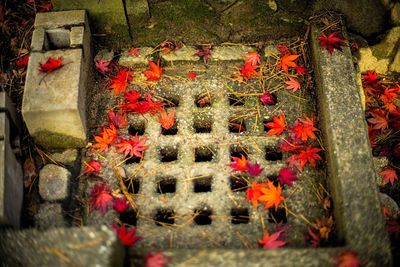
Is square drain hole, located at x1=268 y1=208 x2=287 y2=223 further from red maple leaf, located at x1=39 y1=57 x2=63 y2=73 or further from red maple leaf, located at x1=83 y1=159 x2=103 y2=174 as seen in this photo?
red maple leaf, located at x1=39 y1=57 x2=63 y2=73

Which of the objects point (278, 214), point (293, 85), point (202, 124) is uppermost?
point (293, 85)

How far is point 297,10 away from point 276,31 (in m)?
0.23

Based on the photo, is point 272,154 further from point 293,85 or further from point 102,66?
point 102,66

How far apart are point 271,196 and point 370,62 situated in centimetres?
154

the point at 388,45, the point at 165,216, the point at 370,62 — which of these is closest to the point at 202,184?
the point at 165,216

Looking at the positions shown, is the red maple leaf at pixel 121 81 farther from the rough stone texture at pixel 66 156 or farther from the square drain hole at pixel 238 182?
the square drain hole at pixel 238 182

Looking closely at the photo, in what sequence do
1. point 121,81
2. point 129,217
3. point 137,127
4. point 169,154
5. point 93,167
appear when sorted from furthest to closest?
point 121,81, point 137,127, point 169,154, point 93,167, point 129,217

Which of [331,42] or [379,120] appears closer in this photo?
[331,42]

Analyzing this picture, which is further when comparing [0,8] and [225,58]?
[0,8]

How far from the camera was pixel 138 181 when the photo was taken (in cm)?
277

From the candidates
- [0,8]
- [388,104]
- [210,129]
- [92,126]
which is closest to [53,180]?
[92,126]

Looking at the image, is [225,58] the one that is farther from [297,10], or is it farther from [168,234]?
[168,234]

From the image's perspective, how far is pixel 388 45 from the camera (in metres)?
3.23

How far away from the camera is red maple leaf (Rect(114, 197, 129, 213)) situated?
261cm
